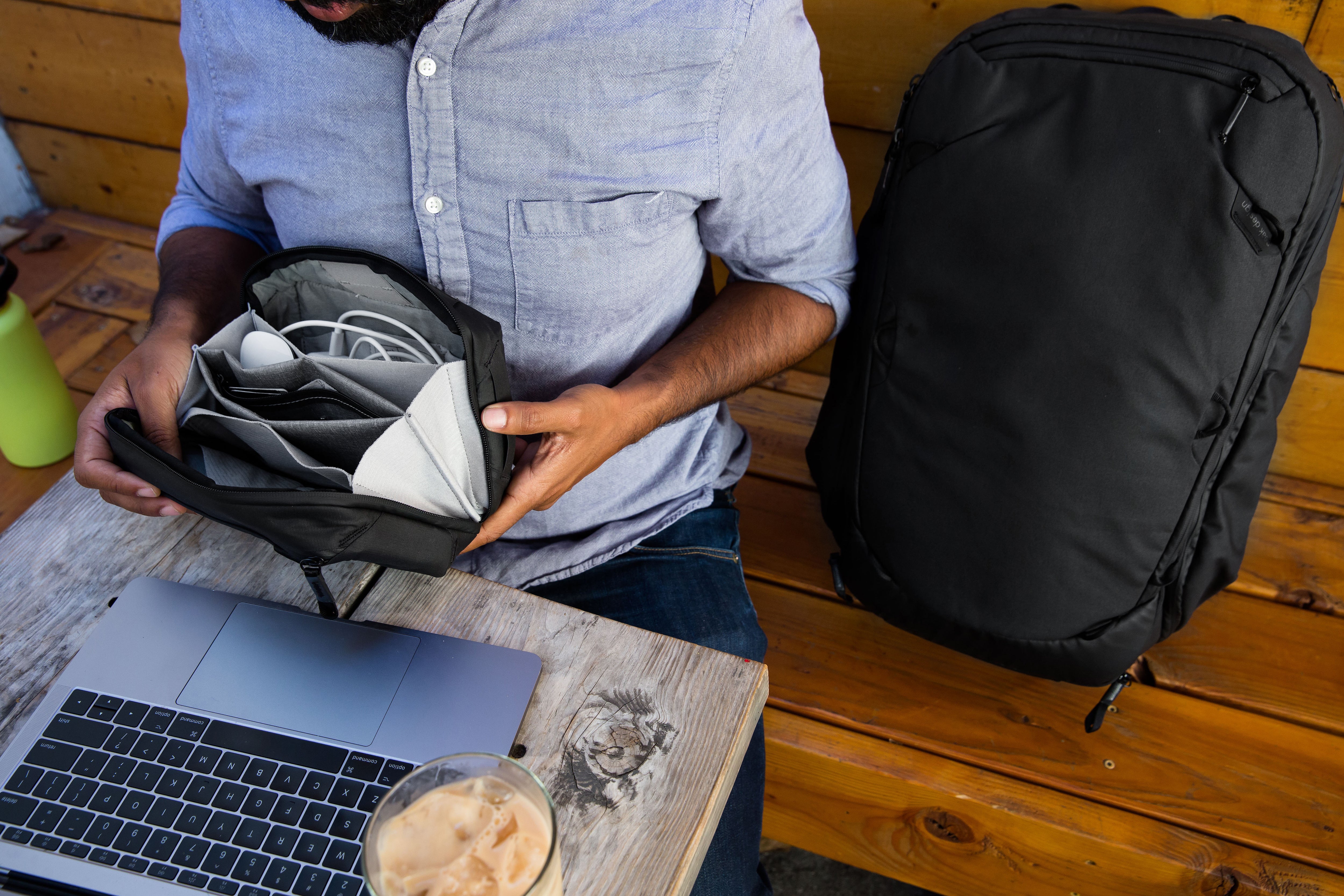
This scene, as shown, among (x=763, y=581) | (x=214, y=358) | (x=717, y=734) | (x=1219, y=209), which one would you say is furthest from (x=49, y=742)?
(x=1219, y=209)

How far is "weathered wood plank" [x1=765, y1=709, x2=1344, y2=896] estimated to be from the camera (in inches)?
36.2

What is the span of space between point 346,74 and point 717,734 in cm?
66

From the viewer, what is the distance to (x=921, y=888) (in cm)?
130

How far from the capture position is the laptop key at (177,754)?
57cm

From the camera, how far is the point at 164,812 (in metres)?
0.55

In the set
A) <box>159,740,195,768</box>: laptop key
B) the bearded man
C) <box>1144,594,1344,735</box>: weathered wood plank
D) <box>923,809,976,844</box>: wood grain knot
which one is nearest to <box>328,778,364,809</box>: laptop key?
<box>159,740,195,768</box>: laptop key

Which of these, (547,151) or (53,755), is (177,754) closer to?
(53,755)

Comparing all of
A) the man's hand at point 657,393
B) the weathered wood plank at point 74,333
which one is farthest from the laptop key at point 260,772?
the weathered wood plank at point 74,333

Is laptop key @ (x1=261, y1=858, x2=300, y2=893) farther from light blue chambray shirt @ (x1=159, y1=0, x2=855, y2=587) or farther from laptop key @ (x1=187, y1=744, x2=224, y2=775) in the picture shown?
light blue chambray shirt @ (x1=159, y1=0, x2=855, y2=587)

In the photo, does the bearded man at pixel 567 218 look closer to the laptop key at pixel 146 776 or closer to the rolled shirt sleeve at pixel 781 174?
the rolled shirt sleeve at pixel 781 174

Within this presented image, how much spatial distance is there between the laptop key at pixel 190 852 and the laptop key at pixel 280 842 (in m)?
0.04

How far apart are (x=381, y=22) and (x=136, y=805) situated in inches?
24.3

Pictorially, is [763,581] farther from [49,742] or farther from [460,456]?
[49,742]

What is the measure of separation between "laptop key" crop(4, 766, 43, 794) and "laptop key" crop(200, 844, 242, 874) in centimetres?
13
